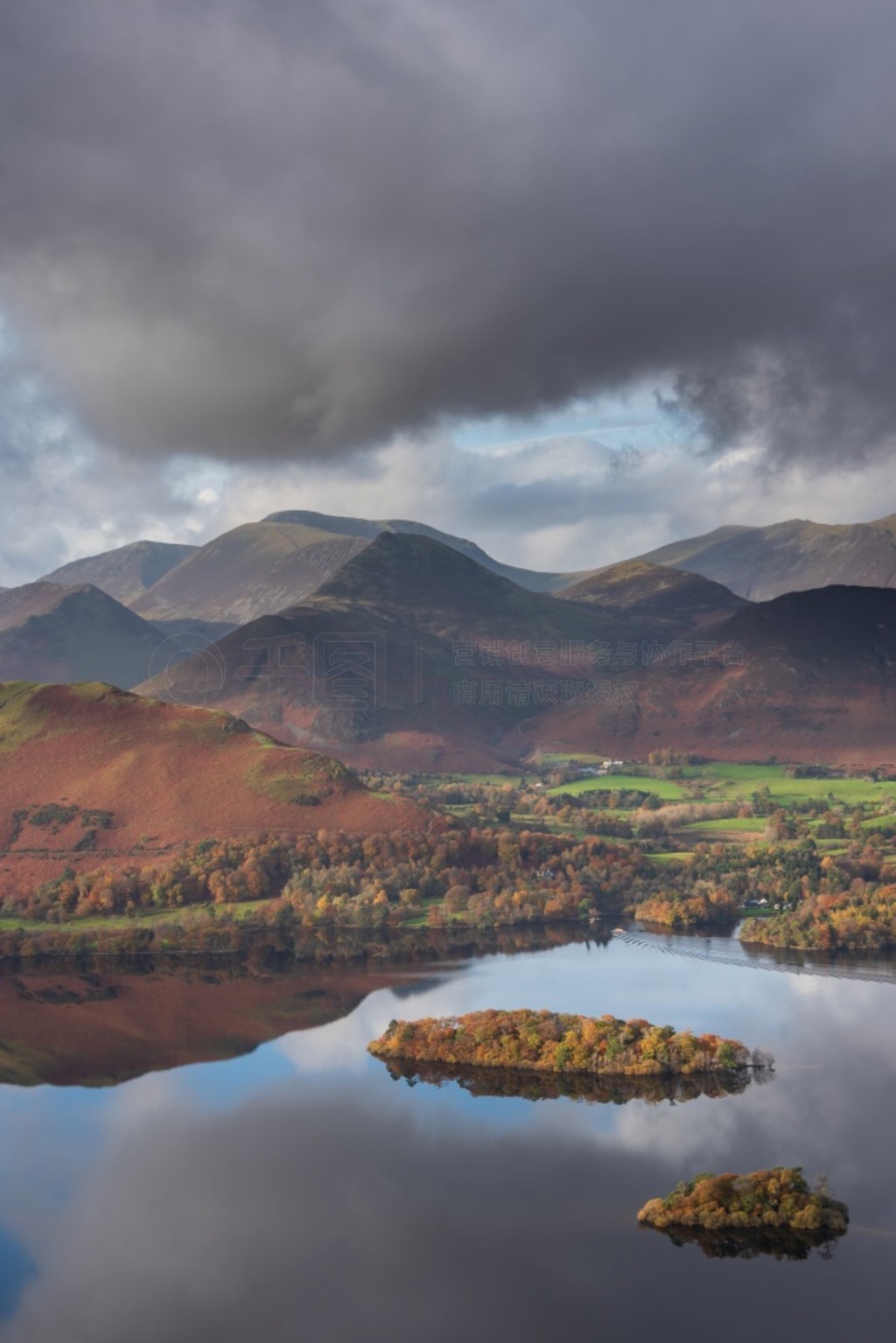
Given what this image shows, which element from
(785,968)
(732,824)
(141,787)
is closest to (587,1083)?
(785,968)

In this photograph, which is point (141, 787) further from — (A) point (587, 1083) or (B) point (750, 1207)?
(B) point (750, 1207)

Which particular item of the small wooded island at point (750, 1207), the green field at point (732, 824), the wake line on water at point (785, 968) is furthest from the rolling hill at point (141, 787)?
the small wooded island at point (750, 1207)

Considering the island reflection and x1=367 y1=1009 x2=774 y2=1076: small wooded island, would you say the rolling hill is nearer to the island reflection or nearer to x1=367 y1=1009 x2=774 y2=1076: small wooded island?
x1=367 y1=1009 x2=774 y2=1076: small wooded island

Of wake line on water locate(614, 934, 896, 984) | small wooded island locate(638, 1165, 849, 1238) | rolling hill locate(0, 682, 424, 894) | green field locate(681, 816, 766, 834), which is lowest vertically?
small wooded island locate(638, 1165, 849, 1238)

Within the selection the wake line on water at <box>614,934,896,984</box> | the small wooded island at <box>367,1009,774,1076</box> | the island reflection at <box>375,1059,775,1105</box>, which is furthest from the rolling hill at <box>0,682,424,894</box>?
the island reflection at <box>375,1059,775,1105</box>

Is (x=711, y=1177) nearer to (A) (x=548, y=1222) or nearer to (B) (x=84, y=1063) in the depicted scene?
(A) (x=548, y=1222)
